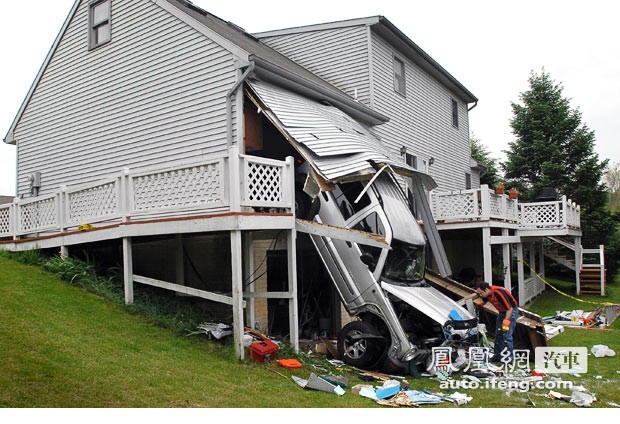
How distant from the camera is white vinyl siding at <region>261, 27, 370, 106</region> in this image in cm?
1752

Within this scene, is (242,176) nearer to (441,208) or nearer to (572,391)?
(572,391)

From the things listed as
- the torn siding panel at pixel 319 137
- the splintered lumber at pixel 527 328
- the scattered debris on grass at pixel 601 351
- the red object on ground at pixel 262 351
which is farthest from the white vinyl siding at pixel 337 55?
the red object on ground at pixel 262 351

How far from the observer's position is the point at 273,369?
852cm

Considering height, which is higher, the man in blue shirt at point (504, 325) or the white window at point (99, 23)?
the white window at point (99, 23)

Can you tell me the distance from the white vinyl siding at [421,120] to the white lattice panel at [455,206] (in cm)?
215

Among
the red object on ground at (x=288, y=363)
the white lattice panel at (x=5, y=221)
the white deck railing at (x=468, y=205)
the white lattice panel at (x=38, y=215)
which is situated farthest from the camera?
the white deck railing at (x=468, y=205)

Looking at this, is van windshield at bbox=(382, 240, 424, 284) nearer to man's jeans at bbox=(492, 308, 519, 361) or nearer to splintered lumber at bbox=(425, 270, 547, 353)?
splintered lumber at bbox=(425, 270, 547, 353)

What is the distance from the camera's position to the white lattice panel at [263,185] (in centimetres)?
921

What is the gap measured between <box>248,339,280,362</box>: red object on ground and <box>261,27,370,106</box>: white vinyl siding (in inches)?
402

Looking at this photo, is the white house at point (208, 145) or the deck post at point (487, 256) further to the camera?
the deck post at point (487, 256)

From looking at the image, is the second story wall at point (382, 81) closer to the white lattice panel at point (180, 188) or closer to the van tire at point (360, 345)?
the white lattice panel at point (180, 188)

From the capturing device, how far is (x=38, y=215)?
42.2 ft

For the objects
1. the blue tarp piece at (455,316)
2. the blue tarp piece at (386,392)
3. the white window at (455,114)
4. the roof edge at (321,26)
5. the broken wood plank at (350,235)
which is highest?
the roof edge at (321,26)

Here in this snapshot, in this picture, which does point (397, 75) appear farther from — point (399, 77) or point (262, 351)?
point (262, 351)
